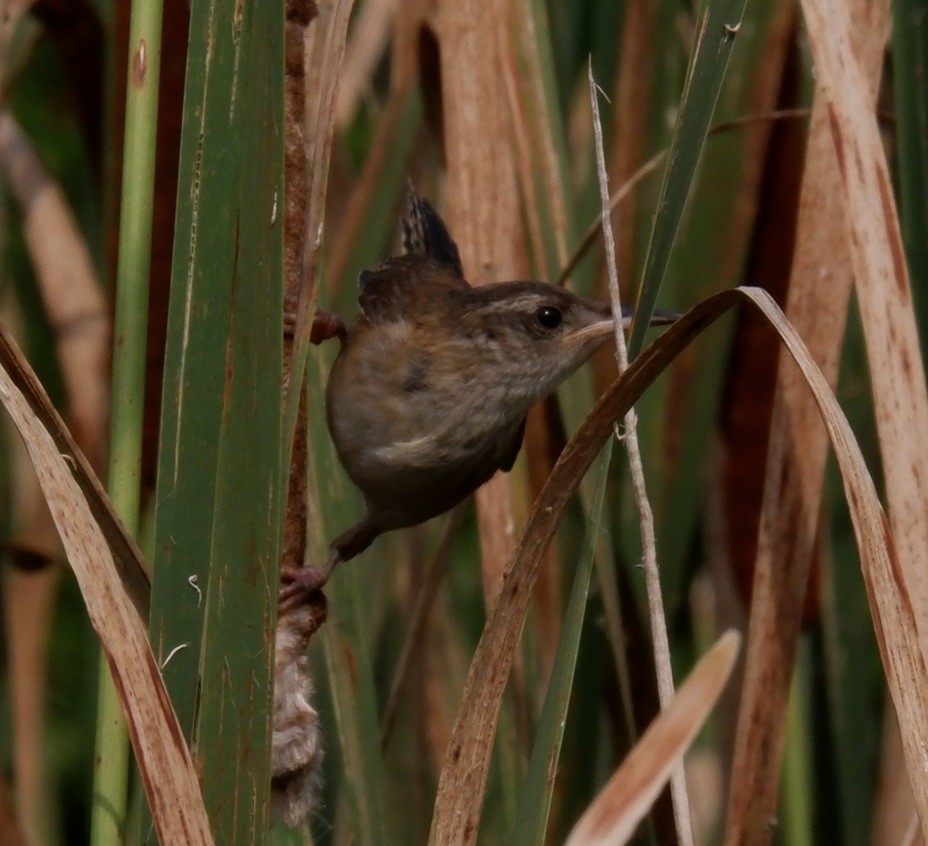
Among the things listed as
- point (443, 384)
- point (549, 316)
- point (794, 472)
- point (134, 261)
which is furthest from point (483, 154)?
point (134, 261)

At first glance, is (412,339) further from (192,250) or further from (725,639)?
(725,639)

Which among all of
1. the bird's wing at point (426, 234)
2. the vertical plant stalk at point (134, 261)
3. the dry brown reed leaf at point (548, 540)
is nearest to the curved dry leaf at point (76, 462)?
the vertical plant stalk at point (134, 261)

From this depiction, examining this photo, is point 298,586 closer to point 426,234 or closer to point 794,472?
point 794,472

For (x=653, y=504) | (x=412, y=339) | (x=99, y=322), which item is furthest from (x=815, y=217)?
(x=99, y=322)

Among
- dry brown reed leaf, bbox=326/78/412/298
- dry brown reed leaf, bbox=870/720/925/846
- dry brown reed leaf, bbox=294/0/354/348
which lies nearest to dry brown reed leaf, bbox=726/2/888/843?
dry brown reed leaf, bbox=870/720/925/846

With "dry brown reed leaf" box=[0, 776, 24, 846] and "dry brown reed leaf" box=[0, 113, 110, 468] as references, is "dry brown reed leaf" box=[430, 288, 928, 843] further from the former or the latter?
"dry brown reed leaf" box=[0, 113, 110, 468]
